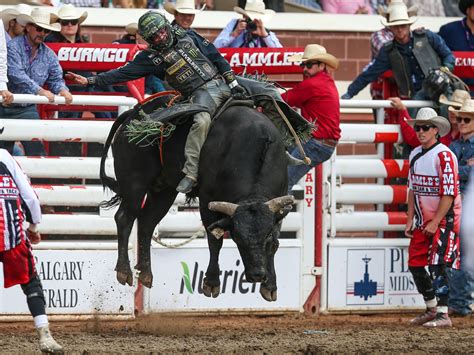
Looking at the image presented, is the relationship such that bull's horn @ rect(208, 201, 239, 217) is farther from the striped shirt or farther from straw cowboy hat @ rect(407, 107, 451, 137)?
straw cowboy hat @ rect(407, 107, 451, 137)

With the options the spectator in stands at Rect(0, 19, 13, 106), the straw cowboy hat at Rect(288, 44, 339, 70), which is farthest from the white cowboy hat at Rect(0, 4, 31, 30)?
the straw cowboy hat at Rect(288, 44, 339, 70)

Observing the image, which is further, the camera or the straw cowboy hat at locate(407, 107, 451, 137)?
the camera

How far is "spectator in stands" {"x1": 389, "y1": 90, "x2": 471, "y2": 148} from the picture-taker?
1143 centimetres

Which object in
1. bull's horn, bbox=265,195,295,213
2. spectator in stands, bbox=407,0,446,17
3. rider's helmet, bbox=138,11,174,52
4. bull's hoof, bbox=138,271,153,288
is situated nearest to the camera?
bull's horn, bbox=265,195,295,213

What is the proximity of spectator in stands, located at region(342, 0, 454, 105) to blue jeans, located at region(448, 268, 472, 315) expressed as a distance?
177 cm

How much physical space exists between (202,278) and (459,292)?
251 centimetres

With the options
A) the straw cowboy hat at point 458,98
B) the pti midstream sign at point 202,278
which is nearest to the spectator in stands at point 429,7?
the straw cowboy hat at point 458,98

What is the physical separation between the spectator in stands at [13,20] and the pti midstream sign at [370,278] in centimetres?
358

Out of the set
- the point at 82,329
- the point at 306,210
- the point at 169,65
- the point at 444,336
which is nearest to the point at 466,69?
the point at 306,210

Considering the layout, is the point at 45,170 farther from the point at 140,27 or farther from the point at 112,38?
the point at 112,38

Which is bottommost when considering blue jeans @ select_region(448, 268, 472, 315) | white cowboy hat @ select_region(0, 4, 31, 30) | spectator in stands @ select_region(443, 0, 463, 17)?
blue jeans @ select_region(448, 268, 472, 315)

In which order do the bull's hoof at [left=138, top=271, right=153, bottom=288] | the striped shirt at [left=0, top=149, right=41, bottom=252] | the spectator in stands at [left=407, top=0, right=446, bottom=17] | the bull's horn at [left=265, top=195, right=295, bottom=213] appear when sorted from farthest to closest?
1. the spectator in stands at [left=407, top=0, right=446, bottom=17]
2. the bull's hoof at [left=138, top=271, right=153, bottom=288]
3. the bull's horn at [left=265, top=195, right=295, bottom=213]
4. the striped shirt at [left=0, top=149, right=41, bottom=252]

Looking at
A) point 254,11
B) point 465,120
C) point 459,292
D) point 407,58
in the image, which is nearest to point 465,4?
point 407,58

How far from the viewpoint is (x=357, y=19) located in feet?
52.5
